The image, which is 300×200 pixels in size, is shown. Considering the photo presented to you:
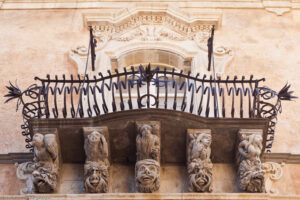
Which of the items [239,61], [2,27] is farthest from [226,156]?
[2,27]

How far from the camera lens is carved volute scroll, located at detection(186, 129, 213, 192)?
771 cm

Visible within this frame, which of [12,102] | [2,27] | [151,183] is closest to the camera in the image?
[151,183]

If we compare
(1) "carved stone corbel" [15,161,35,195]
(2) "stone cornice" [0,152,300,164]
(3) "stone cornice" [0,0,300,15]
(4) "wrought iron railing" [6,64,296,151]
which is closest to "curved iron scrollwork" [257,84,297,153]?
(4) "wrought iron railing" [6,64,296,151]

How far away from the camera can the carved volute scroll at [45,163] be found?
7.73m

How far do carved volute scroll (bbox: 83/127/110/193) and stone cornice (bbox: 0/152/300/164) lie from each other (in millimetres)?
1098

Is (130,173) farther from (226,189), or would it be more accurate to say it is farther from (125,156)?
(226,189)

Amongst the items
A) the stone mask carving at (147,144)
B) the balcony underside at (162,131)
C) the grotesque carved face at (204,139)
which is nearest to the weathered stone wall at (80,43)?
the balcony underside at (162,131)

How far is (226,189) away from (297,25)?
4.65 m

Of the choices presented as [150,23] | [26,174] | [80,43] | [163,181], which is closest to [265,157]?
[163,181]

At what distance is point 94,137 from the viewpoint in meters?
7.90

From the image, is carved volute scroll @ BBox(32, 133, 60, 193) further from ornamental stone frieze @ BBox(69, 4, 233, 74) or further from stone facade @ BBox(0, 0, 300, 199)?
ornamental stone frieze @ BBox(69, 4, 233, 74)

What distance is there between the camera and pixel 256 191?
7.72m

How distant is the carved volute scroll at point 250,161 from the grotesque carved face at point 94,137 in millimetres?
1704

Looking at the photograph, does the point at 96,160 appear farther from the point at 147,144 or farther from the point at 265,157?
the point at 265,157
